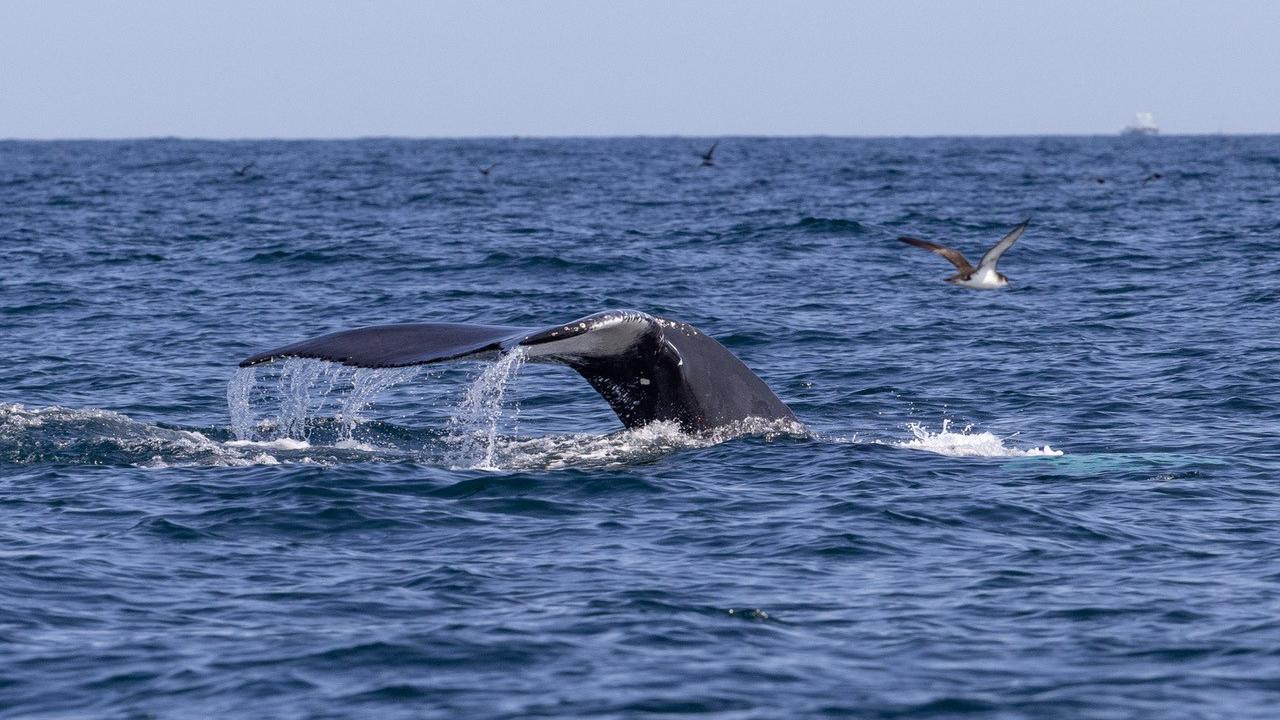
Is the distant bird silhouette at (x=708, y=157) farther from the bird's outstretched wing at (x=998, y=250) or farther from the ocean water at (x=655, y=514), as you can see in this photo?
the bird's outstretched wing at (x=998, y=250)

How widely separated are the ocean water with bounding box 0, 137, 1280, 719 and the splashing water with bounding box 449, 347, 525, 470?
0.09 m

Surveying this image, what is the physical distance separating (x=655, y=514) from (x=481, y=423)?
4739mm

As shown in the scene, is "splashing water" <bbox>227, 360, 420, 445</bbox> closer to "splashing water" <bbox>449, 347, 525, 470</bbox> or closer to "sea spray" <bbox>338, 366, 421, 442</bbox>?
"sea spray" <bbox>338, 366, 421, 442</bbox>

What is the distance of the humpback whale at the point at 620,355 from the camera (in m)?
Result: 9.44

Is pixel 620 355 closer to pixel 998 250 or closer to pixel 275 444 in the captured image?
pixel 275 444

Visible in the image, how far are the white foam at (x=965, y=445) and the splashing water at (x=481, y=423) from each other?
298 centimetres

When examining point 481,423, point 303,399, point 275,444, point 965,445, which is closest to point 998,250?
point 965,445

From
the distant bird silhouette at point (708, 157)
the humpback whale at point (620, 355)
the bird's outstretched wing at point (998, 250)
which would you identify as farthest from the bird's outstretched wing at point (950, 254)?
the distant bird silhouette at point (708, 157)

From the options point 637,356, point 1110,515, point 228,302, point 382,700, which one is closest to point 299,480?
point 637,356

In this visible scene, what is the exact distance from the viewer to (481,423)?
48.9 feet

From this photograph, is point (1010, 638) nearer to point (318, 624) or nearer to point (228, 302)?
point (318, 624)

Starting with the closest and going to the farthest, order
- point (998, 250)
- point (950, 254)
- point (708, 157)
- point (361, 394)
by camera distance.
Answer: point (361, 394) < point (950, 254) < point (998, 250) < point (708, 157)

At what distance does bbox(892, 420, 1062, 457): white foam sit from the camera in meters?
12.6

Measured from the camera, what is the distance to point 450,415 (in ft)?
50.0
